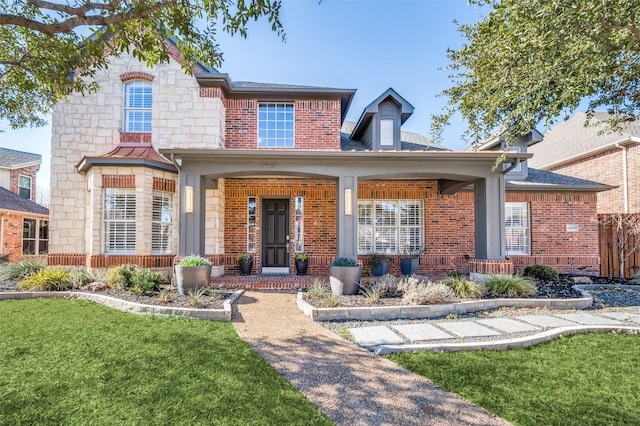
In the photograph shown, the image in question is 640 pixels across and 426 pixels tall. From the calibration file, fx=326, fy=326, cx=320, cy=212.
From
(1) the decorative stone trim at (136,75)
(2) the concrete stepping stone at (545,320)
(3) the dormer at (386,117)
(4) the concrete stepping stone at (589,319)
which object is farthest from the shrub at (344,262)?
(1) the decorative stone trim at (136,75)

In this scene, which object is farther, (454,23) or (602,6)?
(454,23)

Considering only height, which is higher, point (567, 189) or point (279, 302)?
point (567, 189)

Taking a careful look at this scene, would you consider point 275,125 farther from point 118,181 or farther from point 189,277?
point 189,277

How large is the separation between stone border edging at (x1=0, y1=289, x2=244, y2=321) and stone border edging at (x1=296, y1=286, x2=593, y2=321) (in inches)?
54.5

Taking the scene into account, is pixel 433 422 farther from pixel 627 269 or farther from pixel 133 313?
pixel 627 269

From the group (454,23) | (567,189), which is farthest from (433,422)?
(567,189)

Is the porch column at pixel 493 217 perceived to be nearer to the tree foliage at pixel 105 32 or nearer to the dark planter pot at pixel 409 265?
the dark planter pot at pixel 409 265

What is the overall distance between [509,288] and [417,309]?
2573 millimetres

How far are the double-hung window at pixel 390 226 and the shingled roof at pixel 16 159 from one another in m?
17.7

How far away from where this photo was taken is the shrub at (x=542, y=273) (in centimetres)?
916

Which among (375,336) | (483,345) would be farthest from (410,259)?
(483,345)

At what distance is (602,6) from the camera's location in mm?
3820

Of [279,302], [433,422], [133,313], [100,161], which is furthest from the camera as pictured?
[100,161]

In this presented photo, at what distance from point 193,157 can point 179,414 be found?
611cm
